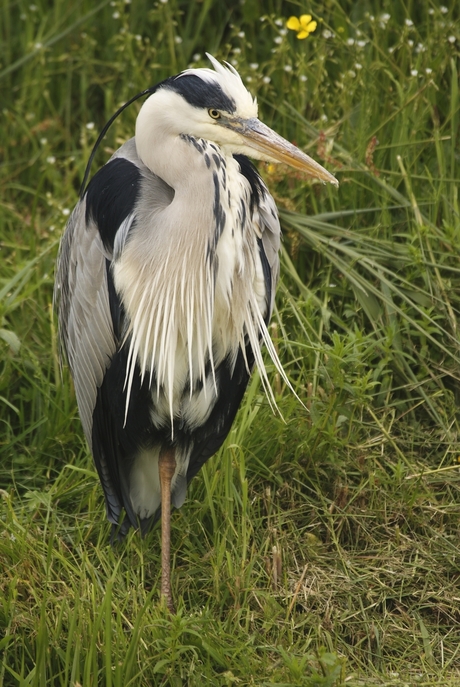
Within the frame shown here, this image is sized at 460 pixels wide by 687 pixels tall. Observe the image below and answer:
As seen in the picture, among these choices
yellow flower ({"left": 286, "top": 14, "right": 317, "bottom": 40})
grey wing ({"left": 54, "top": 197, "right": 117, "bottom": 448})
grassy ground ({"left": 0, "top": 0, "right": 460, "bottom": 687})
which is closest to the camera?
grassy ground ({"left": 0, "top": 0, "right": 460, "bottom": 687})

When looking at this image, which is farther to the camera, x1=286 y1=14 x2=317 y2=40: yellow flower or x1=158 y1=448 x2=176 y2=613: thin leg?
x1=286 y1=14 x2=317 y2=40: yellow flower

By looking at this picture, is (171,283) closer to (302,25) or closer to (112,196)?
(112,196)

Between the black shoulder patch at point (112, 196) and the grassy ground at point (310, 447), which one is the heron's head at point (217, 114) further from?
the grassy ground at point (310, 447)

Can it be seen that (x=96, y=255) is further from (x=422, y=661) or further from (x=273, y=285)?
(x=422, y=661)

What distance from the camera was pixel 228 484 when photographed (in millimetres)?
3029

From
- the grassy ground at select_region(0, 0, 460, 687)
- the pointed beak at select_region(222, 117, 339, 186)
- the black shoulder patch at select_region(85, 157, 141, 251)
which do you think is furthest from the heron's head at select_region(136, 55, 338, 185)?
the grassy ground at select_region(0, 0, 460, 687)

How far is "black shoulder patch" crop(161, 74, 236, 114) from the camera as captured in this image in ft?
8.18

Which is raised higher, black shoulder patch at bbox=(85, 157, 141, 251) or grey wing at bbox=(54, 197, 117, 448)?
black shoulder patch at bbox=(85, 157, 141, 251)

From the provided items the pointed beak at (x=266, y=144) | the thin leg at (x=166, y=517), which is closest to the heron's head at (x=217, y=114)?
the pointed beak at (x=266, y=144)

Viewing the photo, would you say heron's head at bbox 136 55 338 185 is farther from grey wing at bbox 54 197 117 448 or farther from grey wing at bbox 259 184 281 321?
grey wing at bbox 54 197 117 448

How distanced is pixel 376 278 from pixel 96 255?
1.24m

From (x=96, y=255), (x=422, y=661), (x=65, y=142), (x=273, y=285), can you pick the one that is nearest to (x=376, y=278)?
(x=273, y=285)

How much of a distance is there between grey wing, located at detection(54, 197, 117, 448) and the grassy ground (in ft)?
1.27

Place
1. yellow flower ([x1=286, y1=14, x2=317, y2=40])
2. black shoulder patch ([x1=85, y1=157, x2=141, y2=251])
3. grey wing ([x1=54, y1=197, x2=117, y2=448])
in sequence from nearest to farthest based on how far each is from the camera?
black shoulder patch ([x1=85, y1=157, x2=141, y2=251]) → grey wing ([x1=54, y1=197, x2=117, y2=448]) → yellow flower ([x1=286, y1=14, x2=317, y2=40])
